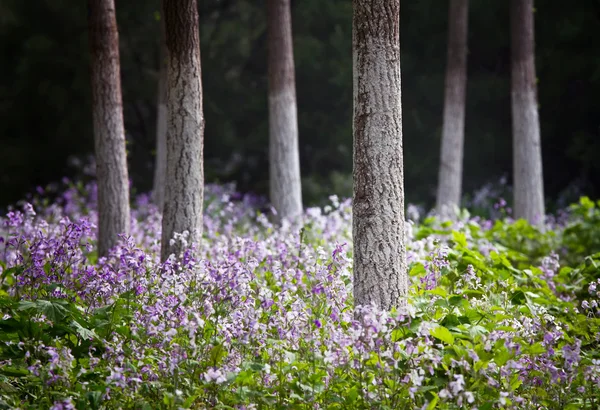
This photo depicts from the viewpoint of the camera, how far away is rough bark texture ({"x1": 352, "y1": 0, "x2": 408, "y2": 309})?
5113 millimetres

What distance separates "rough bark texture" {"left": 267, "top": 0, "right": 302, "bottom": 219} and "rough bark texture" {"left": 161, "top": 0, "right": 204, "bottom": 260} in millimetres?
4324

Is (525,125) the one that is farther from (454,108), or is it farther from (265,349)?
(265,349)

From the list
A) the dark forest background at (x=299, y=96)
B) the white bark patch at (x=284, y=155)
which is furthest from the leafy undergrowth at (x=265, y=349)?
the dark forest background at (x=299, y=96)

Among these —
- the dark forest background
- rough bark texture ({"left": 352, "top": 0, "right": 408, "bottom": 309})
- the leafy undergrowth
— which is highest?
the dark forest background

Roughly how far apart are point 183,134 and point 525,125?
26.1 ft

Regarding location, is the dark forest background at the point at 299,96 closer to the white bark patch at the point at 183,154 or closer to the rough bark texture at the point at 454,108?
the rough bark texture at the point at 454,108

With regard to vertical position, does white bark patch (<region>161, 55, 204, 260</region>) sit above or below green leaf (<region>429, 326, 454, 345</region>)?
above

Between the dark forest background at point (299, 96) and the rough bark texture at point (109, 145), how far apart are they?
27.1ft

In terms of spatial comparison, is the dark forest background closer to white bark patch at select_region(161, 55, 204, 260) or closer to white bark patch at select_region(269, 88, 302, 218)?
white bark patch at select_region(269, 88, 302, 218)

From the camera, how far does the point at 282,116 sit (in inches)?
453

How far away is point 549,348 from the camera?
4.41 meters

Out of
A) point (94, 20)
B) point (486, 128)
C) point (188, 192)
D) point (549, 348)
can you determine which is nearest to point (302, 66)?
point (486, 128)

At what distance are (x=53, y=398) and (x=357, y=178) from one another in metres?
2.66

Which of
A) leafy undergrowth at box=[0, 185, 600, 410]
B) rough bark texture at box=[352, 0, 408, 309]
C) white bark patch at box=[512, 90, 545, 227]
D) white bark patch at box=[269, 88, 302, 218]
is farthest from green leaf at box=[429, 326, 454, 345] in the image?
white bark patch at box=[512, 90, 545, 227]
